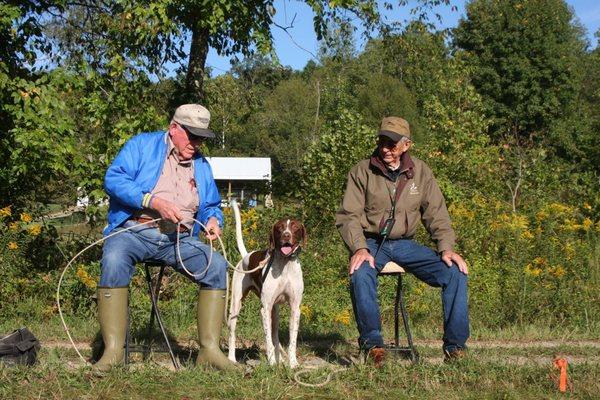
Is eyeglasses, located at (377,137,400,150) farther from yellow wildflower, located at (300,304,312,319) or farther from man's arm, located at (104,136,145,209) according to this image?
yellow wildflower, located at (300,304,312,319)

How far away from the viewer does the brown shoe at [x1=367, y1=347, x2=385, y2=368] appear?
5.10m

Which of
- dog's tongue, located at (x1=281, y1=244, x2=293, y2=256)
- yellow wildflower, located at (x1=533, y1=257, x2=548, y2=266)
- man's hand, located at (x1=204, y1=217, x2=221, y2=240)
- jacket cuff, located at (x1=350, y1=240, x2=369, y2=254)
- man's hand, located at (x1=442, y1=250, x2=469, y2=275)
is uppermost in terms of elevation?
A: man's hand, located at (x1=204, y1=217, x2=221, y2=240)

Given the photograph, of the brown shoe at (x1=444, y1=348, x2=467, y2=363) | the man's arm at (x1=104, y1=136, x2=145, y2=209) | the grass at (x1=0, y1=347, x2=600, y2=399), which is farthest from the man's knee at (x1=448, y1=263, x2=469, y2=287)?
the man's arm at (x1=104, y1=136, x2=145, y2=209)

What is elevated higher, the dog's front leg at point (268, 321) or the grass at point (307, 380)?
the dog's front leg at point (268, 321)

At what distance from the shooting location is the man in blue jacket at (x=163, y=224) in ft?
16.6

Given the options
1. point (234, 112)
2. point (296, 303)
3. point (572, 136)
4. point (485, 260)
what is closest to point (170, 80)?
point (234, 112)

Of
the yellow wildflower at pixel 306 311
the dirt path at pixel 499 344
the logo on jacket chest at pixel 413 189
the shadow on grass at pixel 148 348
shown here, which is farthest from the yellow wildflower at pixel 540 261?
the shadow on grass at pixel 148 348

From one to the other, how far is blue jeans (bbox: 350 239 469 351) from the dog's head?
0.43 meters

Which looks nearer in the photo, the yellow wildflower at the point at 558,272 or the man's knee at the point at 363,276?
the man's knee at the point at 363,276

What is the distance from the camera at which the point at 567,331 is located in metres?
7.12

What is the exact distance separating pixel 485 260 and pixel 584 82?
43.0 metres

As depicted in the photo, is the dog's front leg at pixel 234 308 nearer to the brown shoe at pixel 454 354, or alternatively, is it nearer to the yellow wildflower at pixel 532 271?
the brown shoe at pixel 454 354

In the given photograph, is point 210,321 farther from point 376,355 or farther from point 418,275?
point 418,275

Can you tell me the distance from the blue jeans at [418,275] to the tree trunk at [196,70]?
17.4 feet
